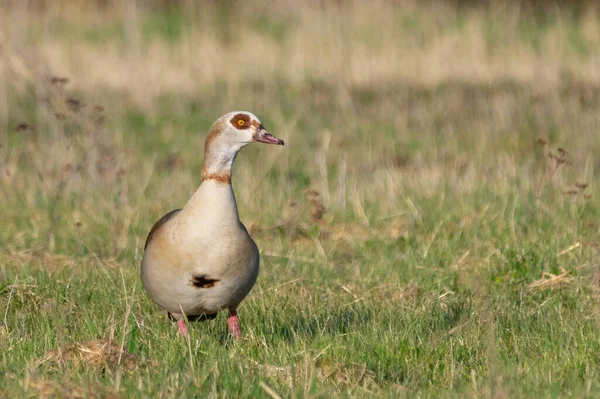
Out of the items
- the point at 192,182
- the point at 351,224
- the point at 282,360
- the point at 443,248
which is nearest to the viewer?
the point at 282,360

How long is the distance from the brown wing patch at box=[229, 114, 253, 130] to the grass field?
3.61 ft

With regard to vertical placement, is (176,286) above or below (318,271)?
above

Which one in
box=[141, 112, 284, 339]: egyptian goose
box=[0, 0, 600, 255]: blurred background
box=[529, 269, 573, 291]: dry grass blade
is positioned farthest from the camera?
box=[0, 0, 600, 255]: blurred background

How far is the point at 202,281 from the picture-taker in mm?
5211

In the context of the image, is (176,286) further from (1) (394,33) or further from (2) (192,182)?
(1) (394,33)

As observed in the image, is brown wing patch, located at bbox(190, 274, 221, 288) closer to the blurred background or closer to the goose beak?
the goose beak

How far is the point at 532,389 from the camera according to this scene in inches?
183

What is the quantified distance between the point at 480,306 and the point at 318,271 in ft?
5.25

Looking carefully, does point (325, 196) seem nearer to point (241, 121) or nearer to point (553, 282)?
point (553, 282)

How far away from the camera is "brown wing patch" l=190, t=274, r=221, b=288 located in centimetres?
520

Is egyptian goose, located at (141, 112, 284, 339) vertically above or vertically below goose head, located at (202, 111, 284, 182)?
below

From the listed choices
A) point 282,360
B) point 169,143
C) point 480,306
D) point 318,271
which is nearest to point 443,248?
point 318,271

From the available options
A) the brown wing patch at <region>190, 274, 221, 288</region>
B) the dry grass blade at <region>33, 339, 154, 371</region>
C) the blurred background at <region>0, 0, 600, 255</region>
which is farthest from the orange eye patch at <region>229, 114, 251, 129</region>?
the blurred background at <region>0, 0, 600, 255</region>

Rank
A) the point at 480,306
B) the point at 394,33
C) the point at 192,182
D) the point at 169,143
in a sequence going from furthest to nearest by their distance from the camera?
1. the point at 394,33
2. the point at 169,143
3. the point at 192,182
4. the point at 480,306
